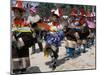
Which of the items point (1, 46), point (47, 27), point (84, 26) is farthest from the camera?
point (84, 26)

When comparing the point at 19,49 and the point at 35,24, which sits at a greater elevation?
the point at 35,24

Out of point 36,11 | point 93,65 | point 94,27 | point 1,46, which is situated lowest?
point 93,65

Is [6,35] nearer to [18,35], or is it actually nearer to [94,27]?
[18,35]

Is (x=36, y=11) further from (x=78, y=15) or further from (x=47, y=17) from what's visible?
(x=78, y=15)

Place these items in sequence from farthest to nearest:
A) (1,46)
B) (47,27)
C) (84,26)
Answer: (84,26) < (47,27) < (1,46)

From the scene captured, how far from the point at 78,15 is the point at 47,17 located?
1.14ft

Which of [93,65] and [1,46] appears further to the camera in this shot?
[93,65]

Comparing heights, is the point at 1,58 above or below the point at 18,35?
below

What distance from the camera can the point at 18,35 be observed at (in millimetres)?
2023

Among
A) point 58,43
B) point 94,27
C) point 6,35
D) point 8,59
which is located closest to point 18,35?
point 6,35

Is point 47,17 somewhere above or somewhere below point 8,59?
above

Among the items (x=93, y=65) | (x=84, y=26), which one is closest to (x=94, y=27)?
(x=84, y=26)

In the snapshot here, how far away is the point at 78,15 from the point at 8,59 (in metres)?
0.85

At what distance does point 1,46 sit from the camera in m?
1.99
